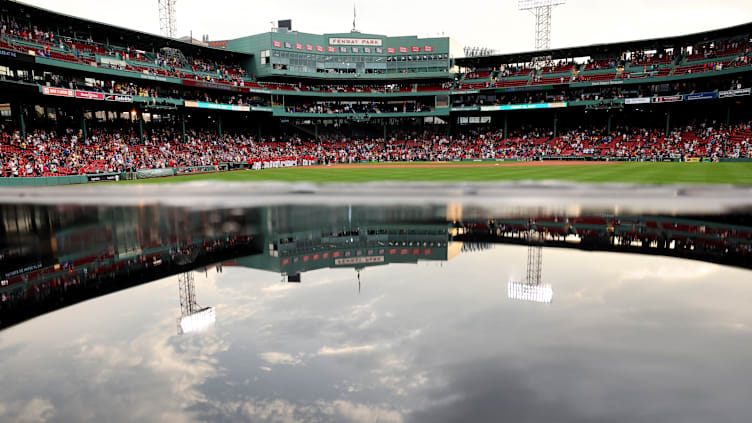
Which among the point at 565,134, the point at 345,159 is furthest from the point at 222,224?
the point at 565,134

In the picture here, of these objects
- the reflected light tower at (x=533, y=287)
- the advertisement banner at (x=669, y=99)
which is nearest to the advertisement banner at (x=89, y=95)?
the reflected light tower at (x=533, y=287)

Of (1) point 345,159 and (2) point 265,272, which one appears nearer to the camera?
(2) point 265,272

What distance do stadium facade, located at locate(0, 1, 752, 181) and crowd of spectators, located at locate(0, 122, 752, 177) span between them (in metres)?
1.16

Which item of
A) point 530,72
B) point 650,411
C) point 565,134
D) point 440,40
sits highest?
point 440,40

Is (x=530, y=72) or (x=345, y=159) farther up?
(x=530, y=72)

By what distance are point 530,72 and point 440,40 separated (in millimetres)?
16750

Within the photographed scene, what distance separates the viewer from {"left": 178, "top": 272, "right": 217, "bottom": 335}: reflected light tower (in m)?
6.98

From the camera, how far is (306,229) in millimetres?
14500

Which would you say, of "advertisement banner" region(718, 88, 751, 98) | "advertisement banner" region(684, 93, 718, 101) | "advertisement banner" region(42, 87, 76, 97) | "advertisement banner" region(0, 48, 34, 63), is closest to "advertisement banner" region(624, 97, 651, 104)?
"advertisement banner" region(684, 93, 718, 101)

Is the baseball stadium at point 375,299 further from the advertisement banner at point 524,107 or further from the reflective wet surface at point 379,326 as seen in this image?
the advertisement banner at point 524,107

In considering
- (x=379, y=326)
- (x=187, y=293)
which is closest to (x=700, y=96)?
(x=379, y=326)

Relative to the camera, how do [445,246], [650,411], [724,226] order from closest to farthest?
1. [650,411]
2. [445,246]
3. [724,226]

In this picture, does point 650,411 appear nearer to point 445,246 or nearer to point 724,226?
point 445,246

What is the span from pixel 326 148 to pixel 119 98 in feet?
99.5
